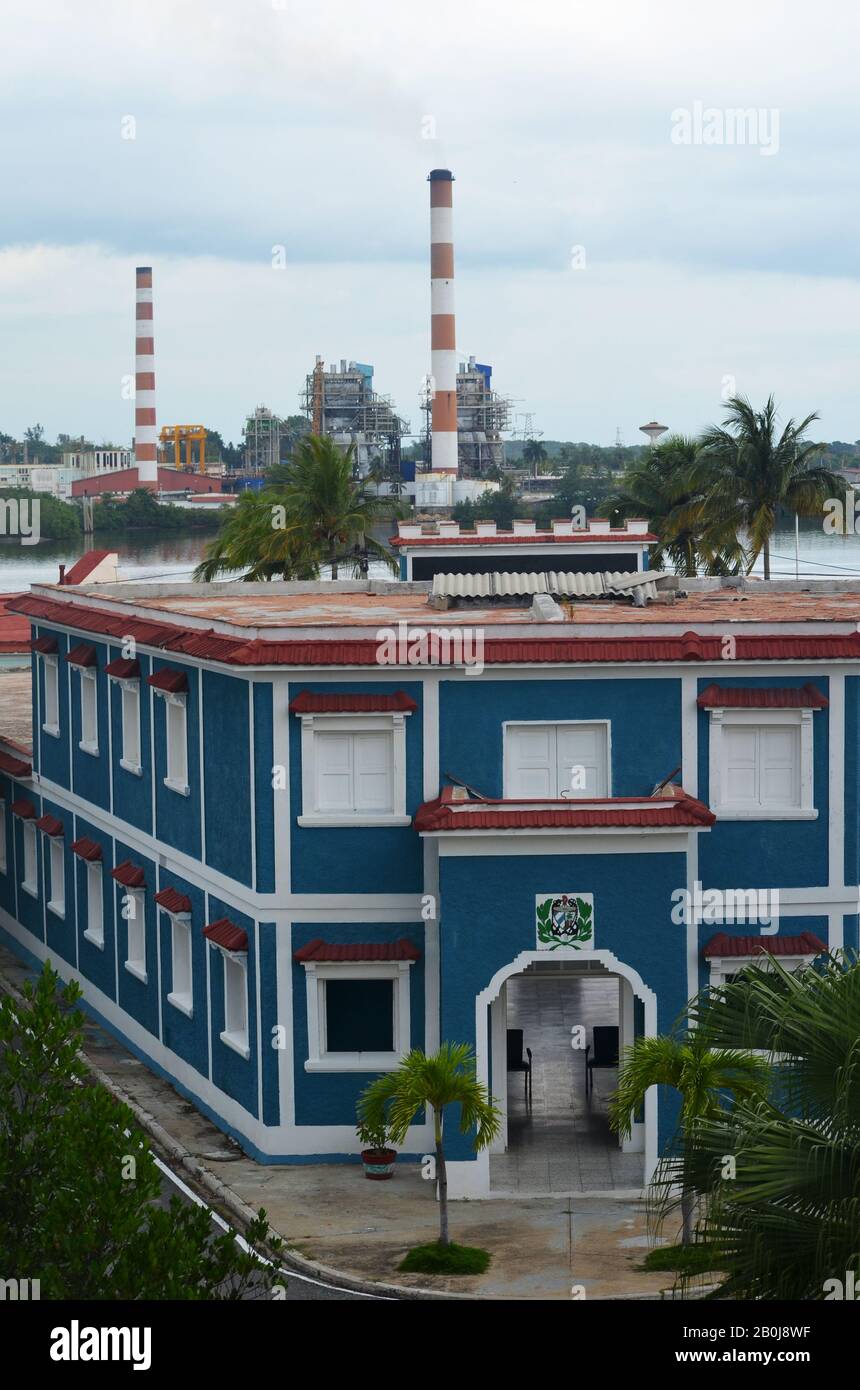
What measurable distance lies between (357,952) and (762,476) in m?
29.1

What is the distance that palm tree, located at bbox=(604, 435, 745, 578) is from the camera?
51.8m

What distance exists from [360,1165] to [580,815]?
17.9 feet

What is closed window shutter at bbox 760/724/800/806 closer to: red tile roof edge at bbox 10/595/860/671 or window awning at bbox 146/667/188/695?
red tile roof edge at bbox 10/595/860/671

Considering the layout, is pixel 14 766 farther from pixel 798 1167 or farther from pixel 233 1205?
pixel 798 1167

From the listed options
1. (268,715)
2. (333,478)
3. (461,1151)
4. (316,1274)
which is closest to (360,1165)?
(461,1151)

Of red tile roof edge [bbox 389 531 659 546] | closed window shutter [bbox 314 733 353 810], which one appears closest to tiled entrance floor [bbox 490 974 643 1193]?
closed window shutter [bbox 314 733 353 810]

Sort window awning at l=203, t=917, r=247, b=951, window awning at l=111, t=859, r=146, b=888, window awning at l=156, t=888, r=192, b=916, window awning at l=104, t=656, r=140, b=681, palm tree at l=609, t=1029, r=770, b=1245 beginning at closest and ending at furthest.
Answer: palm tree at l=609, t=1029, r=770, b=1245, window awning at l=203, t=917, r=247, b=951, window awning at l=156, t=888, r=192, b=916, window awning at l=104, t=656, r=140, b=681, window awning at l=111, t=859, r=146, b=888

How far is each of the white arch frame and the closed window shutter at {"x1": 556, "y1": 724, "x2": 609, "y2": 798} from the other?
2.26m

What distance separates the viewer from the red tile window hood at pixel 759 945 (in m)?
23.4

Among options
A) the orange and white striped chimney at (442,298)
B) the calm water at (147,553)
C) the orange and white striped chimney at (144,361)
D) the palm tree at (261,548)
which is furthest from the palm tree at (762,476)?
the orange and white striped chimney at (144,361)

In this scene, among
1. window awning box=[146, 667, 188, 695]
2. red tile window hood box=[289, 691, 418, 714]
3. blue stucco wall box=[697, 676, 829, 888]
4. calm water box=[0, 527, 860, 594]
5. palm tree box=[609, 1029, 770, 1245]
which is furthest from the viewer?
calm water box=[0, 527, 860, 594]

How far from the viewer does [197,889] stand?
2670 centimetres

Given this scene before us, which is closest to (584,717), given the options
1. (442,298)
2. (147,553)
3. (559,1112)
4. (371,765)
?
(371,765)

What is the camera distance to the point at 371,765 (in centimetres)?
2419
